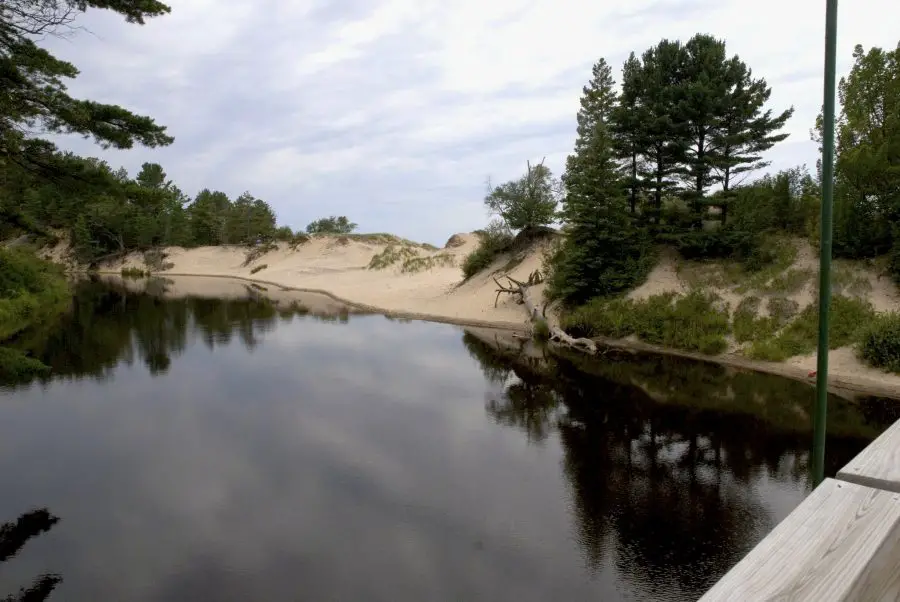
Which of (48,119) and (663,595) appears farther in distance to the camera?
(48,119)

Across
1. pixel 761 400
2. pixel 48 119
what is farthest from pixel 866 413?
pixel 48 119

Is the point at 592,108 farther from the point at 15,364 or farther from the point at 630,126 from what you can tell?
the point at 15,364

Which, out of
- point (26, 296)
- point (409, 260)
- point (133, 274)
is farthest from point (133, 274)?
point (26, 296)

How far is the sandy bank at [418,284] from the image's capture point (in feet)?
59.9

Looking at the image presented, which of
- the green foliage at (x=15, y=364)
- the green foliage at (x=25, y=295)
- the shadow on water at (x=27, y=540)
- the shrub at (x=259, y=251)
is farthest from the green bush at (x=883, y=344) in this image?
the shrub at (x=259, y=251)

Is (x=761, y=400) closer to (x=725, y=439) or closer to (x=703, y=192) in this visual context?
(x=725, y=439)

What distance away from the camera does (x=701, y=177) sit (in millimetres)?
25625

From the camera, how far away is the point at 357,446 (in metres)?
12.3

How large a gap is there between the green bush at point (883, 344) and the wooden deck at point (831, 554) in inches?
750

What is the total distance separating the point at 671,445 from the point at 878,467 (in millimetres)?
11305

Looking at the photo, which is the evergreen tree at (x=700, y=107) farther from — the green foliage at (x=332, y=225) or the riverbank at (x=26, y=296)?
the green foliage at (x=332, y=225)

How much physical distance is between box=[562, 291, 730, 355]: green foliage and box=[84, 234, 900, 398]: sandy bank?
532mm

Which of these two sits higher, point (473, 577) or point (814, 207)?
point (814, 207)

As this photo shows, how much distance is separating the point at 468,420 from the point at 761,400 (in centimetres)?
834
